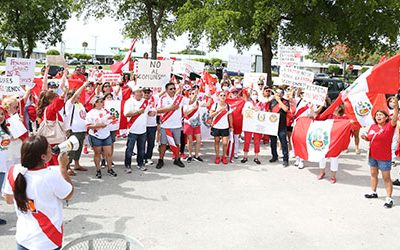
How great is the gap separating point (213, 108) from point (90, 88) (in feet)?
9.37

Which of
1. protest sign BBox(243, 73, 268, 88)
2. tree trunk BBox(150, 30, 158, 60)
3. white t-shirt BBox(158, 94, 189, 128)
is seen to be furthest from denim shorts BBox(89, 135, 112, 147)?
tree trunk BBox(150, 30, 158, 60)

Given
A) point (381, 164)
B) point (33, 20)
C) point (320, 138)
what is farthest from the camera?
point (33, 20)

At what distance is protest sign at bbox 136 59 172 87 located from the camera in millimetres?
8508

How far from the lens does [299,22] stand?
1994 cm

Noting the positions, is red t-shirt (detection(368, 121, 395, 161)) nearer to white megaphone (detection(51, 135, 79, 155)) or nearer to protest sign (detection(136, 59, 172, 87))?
protest sign (detection(136, 59, 172, 87))

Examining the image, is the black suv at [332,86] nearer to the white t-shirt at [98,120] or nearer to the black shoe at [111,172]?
the black shoe at [111,172]

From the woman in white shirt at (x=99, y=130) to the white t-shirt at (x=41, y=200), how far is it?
4476 mm

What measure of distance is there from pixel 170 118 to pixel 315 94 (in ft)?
10.3

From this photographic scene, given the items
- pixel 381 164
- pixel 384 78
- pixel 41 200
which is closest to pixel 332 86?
pixel 384 78

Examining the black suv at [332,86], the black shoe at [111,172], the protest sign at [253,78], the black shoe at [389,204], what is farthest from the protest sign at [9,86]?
the black suv at [332,86]

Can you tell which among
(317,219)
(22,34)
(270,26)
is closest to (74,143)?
(317,219)

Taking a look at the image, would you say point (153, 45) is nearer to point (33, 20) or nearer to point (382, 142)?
point (33, 20)

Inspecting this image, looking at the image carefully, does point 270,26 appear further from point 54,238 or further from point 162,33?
point 54,238

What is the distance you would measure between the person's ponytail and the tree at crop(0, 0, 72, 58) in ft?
91.4
